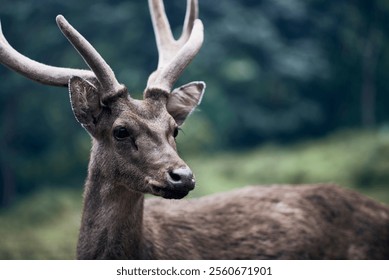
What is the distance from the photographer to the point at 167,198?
4387 millimetres

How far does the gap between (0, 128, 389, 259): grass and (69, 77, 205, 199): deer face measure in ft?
18.8

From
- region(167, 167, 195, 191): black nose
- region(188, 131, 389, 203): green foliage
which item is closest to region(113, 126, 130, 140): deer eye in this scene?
region(167, 167, 195, 191): black nose

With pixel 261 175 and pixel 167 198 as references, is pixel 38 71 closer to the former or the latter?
pixel 167 198

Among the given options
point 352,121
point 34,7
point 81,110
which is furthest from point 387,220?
point 352,121

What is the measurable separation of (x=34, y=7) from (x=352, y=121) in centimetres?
826

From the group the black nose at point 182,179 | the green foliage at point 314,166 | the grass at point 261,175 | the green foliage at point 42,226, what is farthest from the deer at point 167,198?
the green foliage at point 314,166

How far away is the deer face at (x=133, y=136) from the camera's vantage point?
4.44 metres

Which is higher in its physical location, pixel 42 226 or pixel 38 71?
pixel 38 71

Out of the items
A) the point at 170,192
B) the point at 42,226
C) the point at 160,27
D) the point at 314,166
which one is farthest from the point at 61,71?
the point at 314,166

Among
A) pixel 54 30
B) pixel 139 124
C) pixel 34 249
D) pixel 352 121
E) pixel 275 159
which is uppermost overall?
pixel 54 30

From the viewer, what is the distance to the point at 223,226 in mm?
5566

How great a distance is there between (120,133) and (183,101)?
75 cm

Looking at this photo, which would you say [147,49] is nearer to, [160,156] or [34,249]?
[34,249]

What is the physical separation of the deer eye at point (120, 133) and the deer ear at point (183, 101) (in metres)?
0.58
